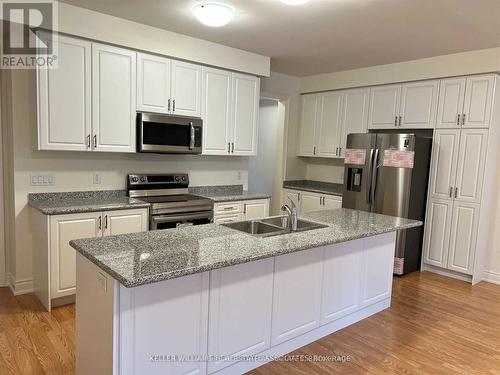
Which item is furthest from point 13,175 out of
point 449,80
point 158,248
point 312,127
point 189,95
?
point 449,80

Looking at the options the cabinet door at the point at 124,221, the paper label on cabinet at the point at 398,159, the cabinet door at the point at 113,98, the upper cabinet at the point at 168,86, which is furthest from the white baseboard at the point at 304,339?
the upper cabinet at the point at 168,86

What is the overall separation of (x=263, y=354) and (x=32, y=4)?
3.22 meters

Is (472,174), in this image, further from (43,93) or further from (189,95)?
(43,93)

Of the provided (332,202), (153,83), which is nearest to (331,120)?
(332,202)

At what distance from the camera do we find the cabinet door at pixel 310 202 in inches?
210

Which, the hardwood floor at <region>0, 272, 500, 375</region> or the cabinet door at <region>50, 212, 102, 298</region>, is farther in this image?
the cabinet door at <region>50, 212, 102, 298</region>

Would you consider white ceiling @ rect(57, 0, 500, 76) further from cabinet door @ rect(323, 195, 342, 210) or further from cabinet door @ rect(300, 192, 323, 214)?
cabinet door @ rect(300, 192, 323, 214)

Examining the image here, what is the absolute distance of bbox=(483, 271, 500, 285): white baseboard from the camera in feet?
14.0

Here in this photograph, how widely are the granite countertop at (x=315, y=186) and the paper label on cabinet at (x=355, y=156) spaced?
0.62 metres

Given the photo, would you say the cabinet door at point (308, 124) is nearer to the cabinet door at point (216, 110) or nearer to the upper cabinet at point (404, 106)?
the upper cabinet at point (404, 106)

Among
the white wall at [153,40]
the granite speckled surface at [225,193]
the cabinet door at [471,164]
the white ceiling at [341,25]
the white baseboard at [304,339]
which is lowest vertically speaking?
the white baseboard at [304,339]

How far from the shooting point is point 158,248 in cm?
204

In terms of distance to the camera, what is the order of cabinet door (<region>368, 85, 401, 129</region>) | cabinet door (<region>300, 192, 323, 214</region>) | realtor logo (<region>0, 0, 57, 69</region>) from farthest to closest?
cabinet door (<region>300, 192, 323, 214</region>), cabinet door (<region>368, 85, 401, 129</region>), realtor logo (<region>0, 0, 57, 69</region>)

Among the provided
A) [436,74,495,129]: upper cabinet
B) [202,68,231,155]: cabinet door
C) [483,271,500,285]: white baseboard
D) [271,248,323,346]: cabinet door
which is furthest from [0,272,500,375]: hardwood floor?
[202,68,231,155]: cabinet door
